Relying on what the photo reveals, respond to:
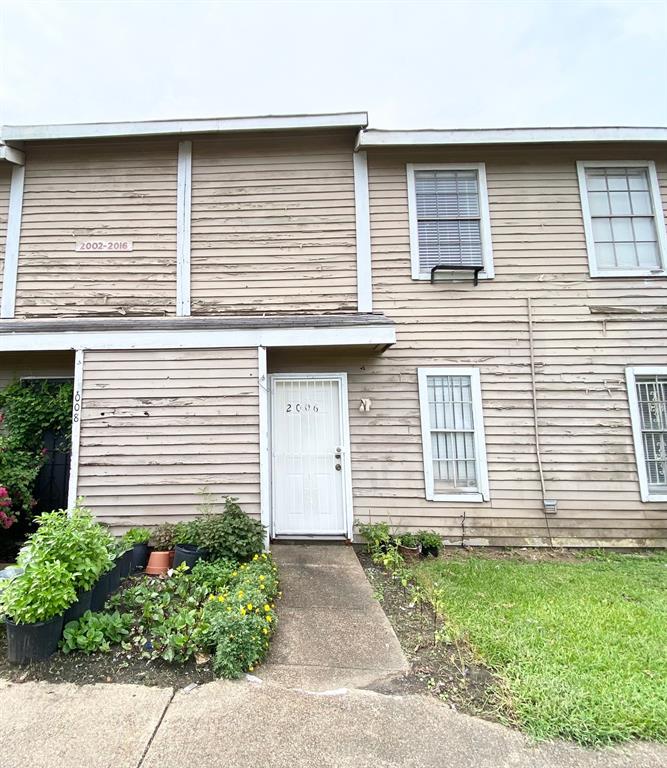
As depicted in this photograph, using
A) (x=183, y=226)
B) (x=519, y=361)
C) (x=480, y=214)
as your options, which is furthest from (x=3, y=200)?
(x=519, y=361)

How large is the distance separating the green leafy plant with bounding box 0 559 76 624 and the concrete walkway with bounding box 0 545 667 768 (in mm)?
379

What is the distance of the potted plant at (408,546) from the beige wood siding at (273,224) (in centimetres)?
315

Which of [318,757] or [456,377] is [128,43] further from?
[318,757]

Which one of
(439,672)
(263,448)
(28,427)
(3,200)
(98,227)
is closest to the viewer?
(439,672)

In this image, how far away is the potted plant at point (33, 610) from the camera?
2.51 m

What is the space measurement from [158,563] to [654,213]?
8.07 m

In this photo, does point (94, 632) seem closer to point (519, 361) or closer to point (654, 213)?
point (519, 361)

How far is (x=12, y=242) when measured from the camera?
5.61 m

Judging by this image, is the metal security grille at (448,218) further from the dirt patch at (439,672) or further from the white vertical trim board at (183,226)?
the dirt patch at (439,672)

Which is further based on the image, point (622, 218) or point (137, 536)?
point (622, 218)

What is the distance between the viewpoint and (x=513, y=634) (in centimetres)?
280

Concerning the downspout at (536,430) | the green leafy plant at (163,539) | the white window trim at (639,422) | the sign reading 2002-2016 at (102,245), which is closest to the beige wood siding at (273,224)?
the sign reading 2002-2016 at (102,245)

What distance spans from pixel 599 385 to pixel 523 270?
6.32 ft

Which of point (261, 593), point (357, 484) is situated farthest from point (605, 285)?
point (261, 593)
